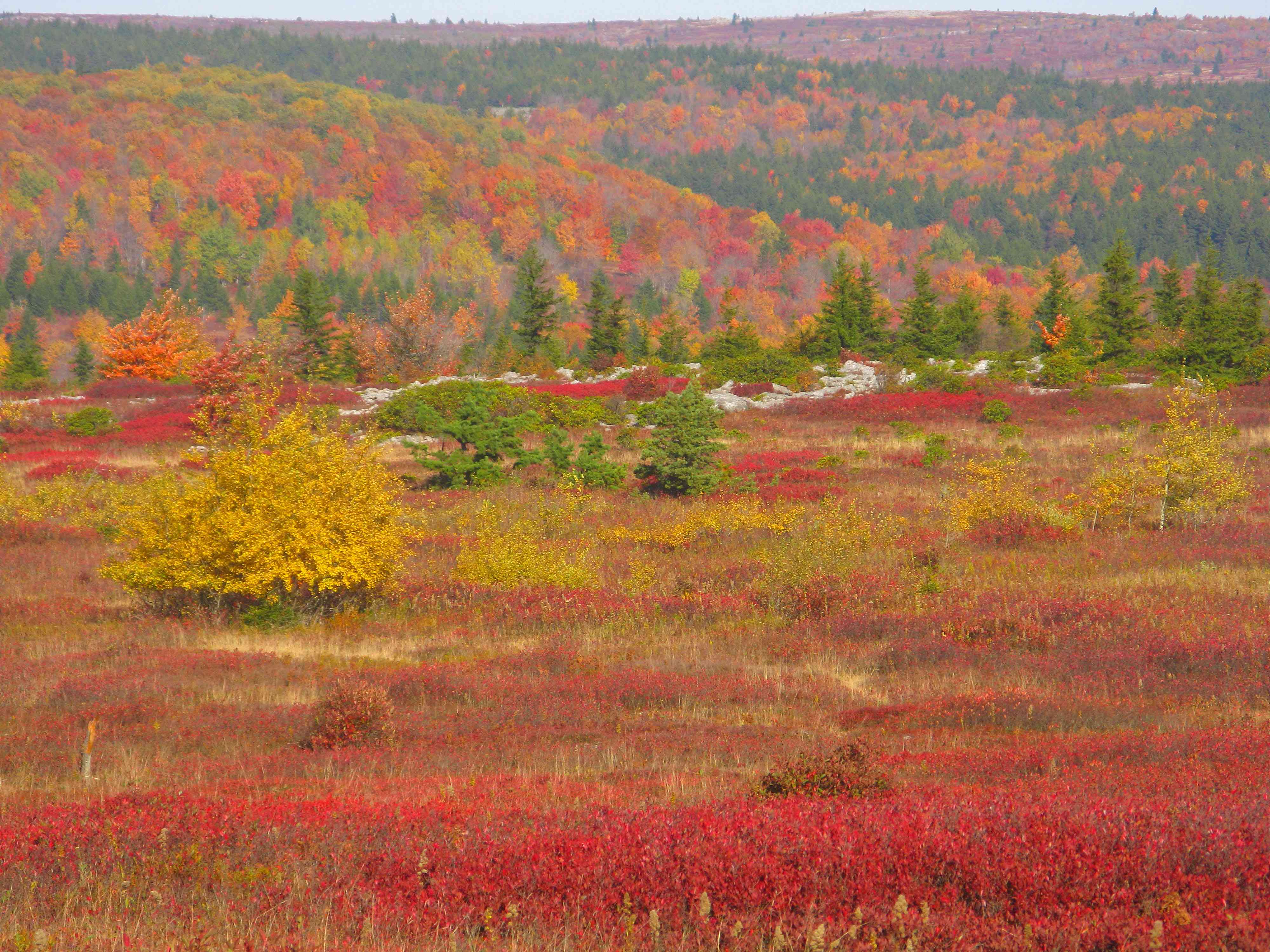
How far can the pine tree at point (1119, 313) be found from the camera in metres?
48.0

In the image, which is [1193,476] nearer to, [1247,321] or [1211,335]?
[1211,335]

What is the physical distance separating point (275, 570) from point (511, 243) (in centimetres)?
16426

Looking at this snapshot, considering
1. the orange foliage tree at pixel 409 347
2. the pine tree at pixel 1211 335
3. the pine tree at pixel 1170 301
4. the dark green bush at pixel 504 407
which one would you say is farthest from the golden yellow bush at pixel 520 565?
the pine tree at pixel 1170 301

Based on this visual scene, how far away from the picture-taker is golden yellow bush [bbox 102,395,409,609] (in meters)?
13.8

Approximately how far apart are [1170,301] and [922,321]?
1335 centimetres

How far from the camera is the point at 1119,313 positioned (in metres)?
48.6

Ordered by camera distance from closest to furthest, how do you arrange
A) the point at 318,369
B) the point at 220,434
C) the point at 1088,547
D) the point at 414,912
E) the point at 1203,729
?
the point at 414,912, the point at 1203,729, the point at 220,434, the point at 1088,547, the point at 318,369

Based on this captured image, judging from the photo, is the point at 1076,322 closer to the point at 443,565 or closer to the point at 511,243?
the point at 443,565

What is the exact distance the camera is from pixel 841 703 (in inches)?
399

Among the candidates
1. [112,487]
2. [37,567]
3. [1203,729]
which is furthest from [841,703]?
[112,487]

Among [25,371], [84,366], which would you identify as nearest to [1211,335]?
[25,371]

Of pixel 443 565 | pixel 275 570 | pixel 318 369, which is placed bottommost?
pixel 318 369

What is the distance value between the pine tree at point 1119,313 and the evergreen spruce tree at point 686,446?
3059 centimetres

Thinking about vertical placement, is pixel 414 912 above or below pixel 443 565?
above
